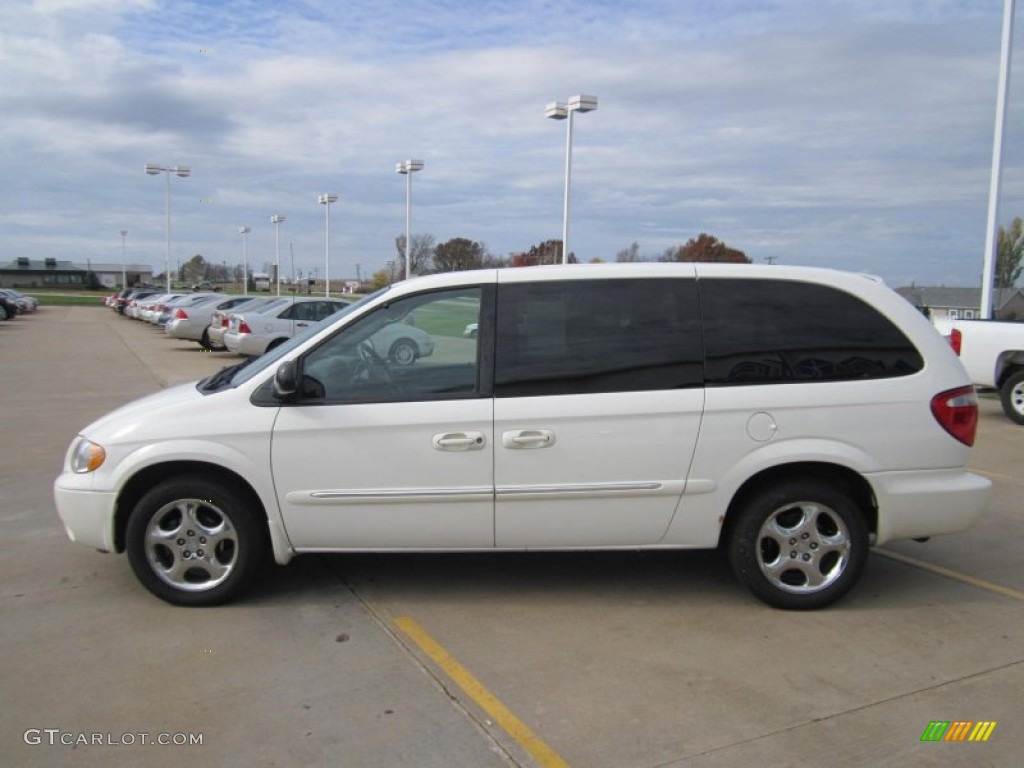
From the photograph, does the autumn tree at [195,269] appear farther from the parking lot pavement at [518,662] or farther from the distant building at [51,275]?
the parking lot pavement at [518,662]

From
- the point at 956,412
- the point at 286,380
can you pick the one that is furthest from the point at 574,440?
the point at 956,412

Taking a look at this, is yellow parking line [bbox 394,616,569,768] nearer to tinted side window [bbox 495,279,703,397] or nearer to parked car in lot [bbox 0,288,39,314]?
tinted side window [bbox 495,279,703,397]

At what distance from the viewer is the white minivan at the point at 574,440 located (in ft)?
14.2

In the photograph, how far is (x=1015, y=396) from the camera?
35.7 ft

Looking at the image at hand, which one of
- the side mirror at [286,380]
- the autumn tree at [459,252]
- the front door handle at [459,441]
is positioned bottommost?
the front door handle at [459,441]

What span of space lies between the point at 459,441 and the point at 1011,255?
54.0m

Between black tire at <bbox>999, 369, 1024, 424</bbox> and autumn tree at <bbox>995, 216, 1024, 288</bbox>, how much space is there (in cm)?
3969

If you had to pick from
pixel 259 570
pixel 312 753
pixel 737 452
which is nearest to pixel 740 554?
pixel 737 452

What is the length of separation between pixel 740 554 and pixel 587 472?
961 mm

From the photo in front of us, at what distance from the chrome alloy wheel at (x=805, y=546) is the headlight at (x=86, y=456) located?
3554mm

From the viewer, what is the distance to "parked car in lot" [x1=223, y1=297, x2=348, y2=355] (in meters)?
19.0

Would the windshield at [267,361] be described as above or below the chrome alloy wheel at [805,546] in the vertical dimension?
above

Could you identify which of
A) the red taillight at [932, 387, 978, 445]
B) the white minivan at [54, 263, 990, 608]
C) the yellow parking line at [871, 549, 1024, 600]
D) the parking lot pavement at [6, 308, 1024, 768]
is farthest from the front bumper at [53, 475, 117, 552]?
the yellow parking line at [871, 549, 1024, 600]

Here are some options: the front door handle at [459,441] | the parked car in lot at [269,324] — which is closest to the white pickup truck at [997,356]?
the front door handle at [459,441]
